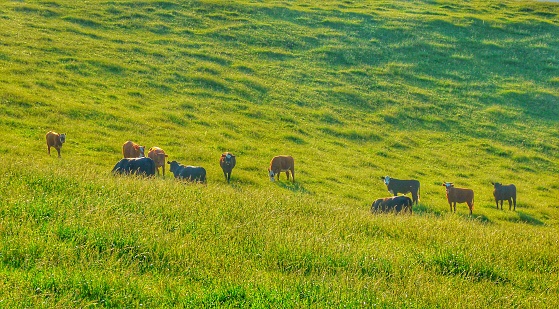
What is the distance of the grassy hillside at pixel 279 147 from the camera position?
25.8 ft

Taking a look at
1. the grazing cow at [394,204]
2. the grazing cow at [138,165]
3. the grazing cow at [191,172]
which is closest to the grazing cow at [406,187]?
the grazing cow at [394,204]

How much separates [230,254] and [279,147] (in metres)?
23.2

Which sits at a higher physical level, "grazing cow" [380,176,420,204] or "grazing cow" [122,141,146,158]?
"grazing cow" [122,141,146,158]

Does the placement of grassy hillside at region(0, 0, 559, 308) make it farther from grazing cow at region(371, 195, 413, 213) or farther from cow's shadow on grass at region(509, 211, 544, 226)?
grazing cow at region(371, 195, 413, 213)

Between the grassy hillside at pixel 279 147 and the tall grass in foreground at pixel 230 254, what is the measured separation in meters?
0.04

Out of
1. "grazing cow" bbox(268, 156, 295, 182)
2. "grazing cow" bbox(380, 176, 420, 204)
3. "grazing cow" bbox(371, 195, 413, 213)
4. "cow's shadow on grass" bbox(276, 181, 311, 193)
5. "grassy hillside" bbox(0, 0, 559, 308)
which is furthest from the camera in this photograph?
"grazing cow" bbox(268, 156, 295, 182)

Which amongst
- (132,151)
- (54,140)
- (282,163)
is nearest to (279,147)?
(282,163)

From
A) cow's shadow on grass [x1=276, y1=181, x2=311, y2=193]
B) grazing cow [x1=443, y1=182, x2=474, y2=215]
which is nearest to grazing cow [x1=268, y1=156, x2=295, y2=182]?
cow's shadow on grass [x1=276, y1=181, x2=311, y2=193]

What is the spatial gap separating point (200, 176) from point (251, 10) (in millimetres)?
44736

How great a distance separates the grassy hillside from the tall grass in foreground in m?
0.04

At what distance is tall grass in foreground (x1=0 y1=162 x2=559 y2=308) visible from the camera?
7.04m

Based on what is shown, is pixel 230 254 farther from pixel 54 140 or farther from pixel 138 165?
pixel 54 140

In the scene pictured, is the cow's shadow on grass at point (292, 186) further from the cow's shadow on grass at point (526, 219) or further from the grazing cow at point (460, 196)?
the cow's shadow on grass at point (526, 219)

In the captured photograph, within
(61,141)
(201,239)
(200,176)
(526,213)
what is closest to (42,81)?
(61,141)
